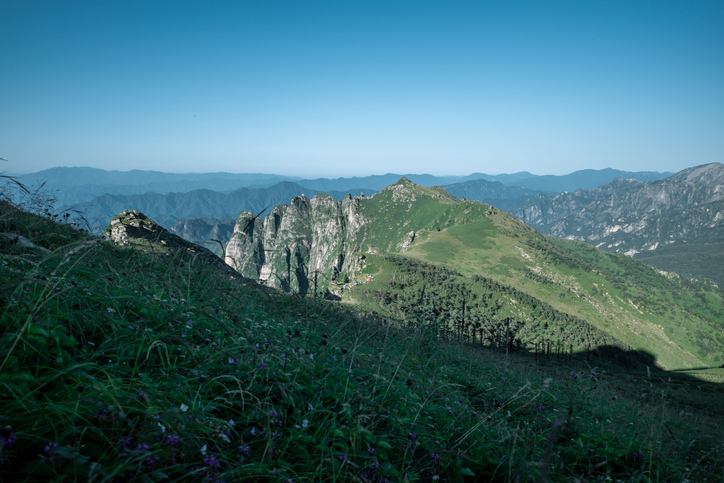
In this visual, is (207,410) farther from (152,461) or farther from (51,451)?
(51,451)

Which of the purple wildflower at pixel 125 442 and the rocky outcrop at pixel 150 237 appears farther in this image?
the rocky outcrop at pixel 150 237

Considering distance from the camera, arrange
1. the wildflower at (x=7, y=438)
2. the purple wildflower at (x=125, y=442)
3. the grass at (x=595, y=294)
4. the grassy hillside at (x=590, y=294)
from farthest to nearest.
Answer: the grass at (x=595, y=294) < the grassy hillside at (x=590, y=294) < the purple wildflower at (x=125, y=442) < the wildflower at (x=7, y=438)

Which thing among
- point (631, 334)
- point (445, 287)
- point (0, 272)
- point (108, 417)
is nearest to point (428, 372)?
point (108, 417)

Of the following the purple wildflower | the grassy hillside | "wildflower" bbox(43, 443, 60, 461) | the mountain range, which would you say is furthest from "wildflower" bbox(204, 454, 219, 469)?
the grassy hillside

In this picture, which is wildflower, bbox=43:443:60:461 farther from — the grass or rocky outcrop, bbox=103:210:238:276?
the grass

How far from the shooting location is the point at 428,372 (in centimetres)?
588

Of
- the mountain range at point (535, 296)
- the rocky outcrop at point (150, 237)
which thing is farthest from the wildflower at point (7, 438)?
the mountain range at point (535, 296)

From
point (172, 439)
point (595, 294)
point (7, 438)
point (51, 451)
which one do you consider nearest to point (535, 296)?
point (595, 294)

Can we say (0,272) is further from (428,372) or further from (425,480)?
(428,372)

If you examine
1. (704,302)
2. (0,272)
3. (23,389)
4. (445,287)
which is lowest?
(704,302)

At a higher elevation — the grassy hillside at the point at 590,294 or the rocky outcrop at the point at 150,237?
the rocky outcrop at the point at 150,237

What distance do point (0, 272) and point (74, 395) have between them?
2.46 m

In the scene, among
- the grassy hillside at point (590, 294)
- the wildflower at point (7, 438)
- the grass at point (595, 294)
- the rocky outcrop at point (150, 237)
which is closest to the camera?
the wildflower at point (7, 438)

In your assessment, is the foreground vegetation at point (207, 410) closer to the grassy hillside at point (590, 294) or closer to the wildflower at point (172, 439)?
the wildflower at point (172, 439)
